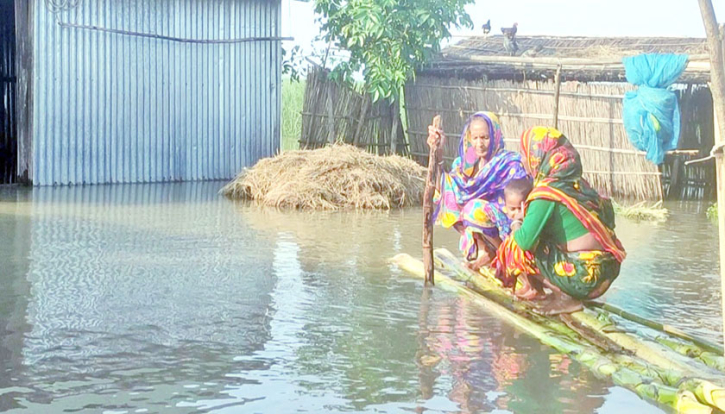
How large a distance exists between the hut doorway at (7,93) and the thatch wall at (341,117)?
5.32 meters

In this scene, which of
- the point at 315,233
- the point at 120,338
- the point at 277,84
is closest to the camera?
the point at 120,338

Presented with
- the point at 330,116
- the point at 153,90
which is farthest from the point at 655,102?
the point at 153,90

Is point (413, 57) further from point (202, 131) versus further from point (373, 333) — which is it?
point (373, 333)

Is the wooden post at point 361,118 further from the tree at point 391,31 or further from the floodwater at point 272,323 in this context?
the floodwater at point 272,323

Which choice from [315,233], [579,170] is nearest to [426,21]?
[315,233]

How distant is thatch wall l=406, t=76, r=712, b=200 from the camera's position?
15824 mm

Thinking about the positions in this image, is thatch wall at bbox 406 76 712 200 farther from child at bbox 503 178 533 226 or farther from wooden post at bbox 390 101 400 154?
child at bbox 503 178 533 226

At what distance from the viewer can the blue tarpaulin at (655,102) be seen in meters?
13.0

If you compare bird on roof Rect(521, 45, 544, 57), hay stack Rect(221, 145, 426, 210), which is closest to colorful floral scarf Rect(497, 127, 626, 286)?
hay stack Rect(221, 145, 426, 210)

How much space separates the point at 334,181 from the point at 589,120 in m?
4.47

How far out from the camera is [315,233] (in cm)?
1146

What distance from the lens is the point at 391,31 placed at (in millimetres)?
17953

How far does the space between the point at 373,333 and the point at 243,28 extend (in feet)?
41.7

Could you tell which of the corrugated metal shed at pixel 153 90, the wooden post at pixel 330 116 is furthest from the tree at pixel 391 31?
Result: the corrugated metal shed at pixel 153 90
